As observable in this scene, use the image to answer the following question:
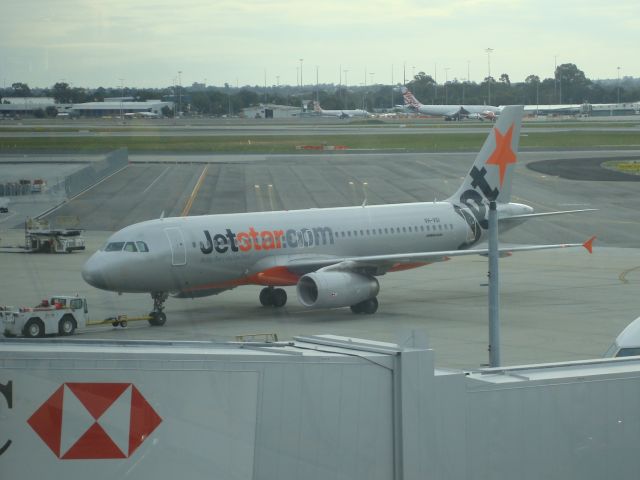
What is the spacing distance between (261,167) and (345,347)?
58244mm

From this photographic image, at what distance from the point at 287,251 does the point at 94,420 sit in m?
25.0

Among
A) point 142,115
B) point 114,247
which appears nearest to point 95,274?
point 114,247

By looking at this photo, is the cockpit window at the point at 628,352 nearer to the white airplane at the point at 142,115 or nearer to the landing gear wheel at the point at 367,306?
the white airplane at the point at 142,115

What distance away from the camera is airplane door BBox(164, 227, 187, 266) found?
32031mm

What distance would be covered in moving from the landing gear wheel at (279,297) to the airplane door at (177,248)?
4206 millimetres

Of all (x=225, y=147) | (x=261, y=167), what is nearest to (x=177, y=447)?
(x=225, y=147)

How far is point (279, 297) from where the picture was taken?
3506cm

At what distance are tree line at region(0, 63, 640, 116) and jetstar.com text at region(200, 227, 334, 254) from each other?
4172 millimetres

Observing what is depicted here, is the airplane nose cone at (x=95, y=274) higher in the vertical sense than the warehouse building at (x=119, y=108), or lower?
lower

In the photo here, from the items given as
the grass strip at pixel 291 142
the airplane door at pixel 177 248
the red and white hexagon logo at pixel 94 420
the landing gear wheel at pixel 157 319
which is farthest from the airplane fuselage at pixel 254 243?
the red and white hexagon logo at pixel 94 420

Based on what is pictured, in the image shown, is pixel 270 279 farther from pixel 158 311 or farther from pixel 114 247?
pixel 114 247

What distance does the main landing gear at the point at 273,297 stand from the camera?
3509 centimetres

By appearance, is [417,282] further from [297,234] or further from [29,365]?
[29,365]

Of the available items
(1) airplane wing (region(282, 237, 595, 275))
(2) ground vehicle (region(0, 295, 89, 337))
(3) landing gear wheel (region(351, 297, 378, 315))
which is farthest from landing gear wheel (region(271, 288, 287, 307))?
(2) ground vehicle (region(0, 295, 89, 337))
